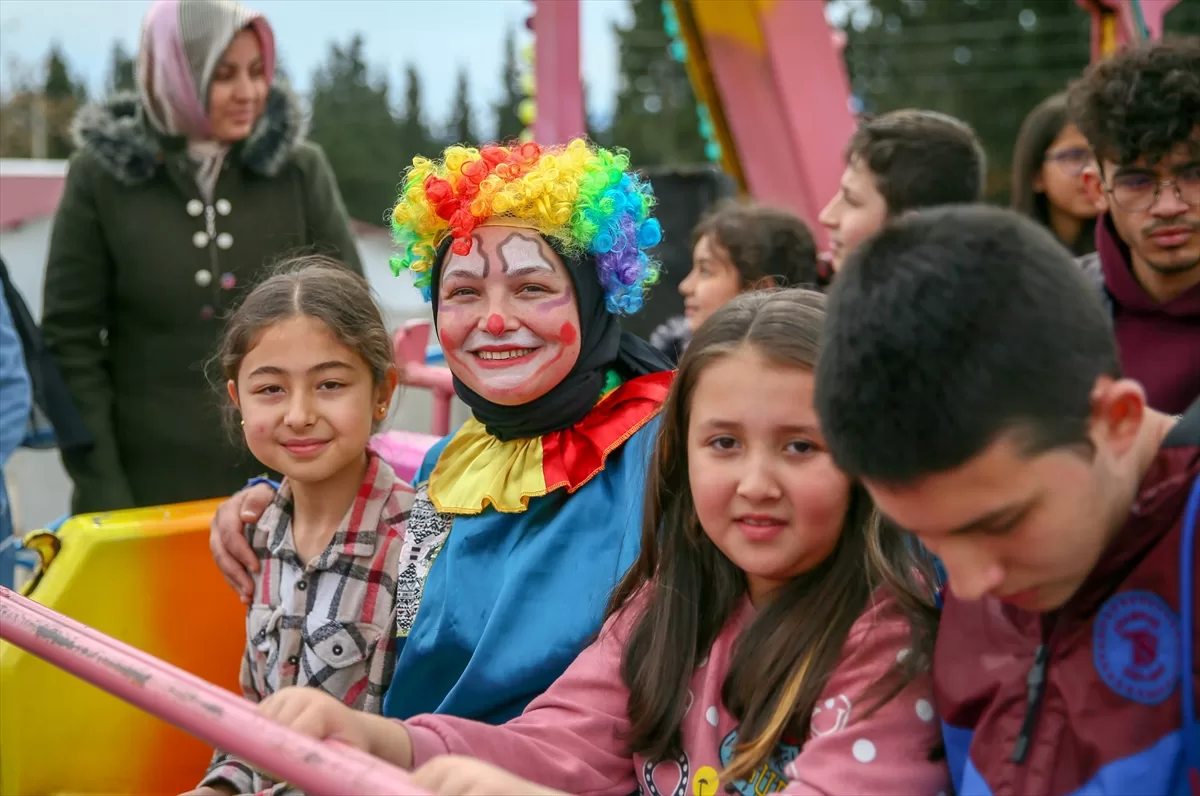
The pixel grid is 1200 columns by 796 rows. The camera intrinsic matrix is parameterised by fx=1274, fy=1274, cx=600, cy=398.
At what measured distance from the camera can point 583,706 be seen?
1546 millimetres

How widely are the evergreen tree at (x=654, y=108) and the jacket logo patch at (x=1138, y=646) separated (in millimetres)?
20742

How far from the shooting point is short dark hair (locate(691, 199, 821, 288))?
3178 mm

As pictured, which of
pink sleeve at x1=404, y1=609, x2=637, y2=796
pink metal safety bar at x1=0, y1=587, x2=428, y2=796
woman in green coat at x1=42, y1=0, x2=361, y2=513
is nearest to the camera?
pink metal safety bar at x1=0, y1=587, x2=428, y2=796

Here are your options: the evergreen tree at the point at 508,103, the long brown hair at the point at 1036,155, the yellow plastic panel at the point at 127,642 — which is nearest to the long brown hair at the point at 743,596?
the yellow plastic panel at the point at 127,642

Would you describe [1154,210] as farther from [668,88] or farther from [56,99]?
[668,88]

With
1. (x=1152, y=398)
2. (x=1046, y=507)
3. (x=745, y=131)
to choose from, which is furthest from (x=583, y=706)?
(x=745, y=131)

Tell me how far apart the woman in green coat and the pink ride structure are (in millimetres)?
451

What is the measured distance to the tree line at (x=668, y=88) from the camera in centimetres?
1598

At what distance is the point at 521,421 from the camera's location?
191 centimetres

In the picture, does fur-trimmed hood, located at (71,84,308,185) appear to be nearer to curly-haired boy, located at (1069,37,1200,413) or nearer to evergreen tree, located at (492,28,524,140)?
curly-haired boy, located at (1069,37,1200,413)

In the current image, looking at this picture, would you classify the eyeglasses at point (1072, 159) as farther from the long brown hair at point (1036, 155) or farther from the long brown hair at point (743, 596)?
the long brown hair at point (743, 596)

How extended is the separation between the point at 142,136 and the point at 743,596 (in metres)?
2.04

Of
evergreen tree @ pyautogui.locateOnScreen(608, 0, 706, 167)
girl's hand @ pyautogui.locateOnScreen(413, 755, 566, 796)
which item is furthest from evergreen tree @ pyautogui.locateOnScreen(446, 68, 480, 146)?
girl's hand @ pyautogui.locateOnScreen(413, 755, 566, 796)

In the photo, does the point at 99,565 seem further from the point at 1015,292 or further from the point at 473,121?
the point at 473,121
